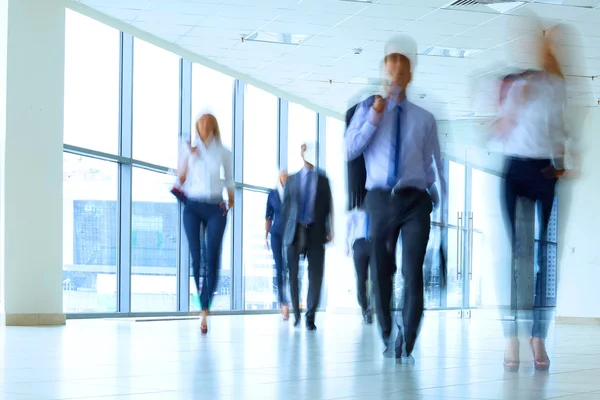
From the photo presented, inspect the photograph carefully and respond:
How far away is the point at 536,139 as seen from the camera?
3.86 meters

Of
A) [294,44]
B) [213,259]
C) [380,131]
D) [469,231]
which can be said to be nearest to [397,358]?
[380,131]

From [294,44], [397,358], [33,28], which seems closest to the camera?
[397,358]

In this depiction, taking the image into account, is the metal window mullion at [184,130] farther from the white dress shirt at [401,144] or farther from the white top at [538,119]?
the white top at [538,119]

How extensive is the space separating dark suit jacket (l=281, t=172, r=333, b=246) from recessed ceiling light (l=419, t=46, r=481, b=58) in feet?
15.9

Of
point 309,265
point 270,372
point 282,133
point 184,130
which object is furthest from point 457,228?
point 270,372

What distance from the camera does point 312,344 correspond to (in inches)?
210

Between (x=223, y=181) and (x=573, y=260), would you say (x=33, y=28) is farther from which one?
(x=573, y=260)

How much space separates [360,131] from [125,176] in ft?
27.1

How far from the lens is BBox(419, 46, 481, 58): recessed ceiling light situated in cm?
1231

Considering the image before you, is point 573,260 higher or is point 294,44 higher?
point 294,44

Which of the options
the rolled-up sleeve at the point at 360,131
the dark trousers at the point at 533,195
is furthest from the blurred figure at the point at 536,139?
the rolled-up sleeve at the point at 360,131

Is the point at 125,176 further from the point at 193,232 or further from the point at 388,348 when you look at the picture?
the point at 388,348

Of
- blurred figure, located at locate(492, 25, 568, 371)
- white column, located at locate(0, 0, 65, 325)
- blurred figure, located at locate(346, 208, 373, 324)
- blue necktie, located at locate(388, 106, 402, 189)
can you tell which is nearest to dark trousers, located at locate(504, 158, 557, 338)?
blurred figure, located at locate(492, 25, 568, 371)

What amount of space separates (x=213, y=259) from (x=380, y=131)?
8.41 feet
